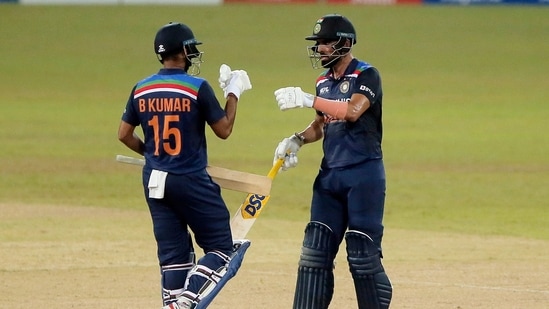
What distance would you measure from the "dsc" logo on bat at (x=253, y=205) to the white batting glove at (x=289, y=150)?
297mm

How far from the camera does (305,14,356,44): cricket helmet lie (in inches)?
327

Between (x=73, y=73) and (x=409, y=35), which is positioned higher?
(x=409, y=35)

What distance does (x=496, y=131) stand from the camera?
923 inches

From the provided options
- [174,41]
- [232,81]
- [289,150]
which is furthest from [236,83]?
[289,150]

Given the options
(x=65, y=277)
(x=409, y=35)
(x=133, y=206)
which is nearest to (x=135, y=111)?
(x=65, y=277)

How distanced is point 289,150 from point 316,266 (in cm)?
85

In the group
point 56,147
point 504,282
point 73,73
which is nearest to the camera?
point 504,282

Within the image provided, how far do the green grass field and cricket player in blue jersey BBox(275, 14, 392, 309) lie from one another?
5613 millimetres

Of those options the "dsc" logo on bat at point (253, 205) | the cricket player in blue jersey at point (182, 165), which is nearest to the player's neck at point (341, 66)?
the cricket player in blue jersey at point (182, 165)

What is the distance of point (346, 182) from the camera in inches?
325

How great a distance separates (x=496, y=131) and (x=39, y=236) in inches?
487

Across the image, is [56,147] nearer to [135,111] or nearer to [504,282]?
[504,282]

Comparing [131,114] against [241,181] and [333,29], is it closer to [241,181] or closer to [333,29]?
[241,181]

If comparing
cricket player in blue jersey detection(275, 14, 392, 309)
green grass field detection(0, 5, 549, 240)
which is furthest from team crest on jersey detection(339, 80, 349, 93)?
green grass field detection(0, 5, 549, 240)
